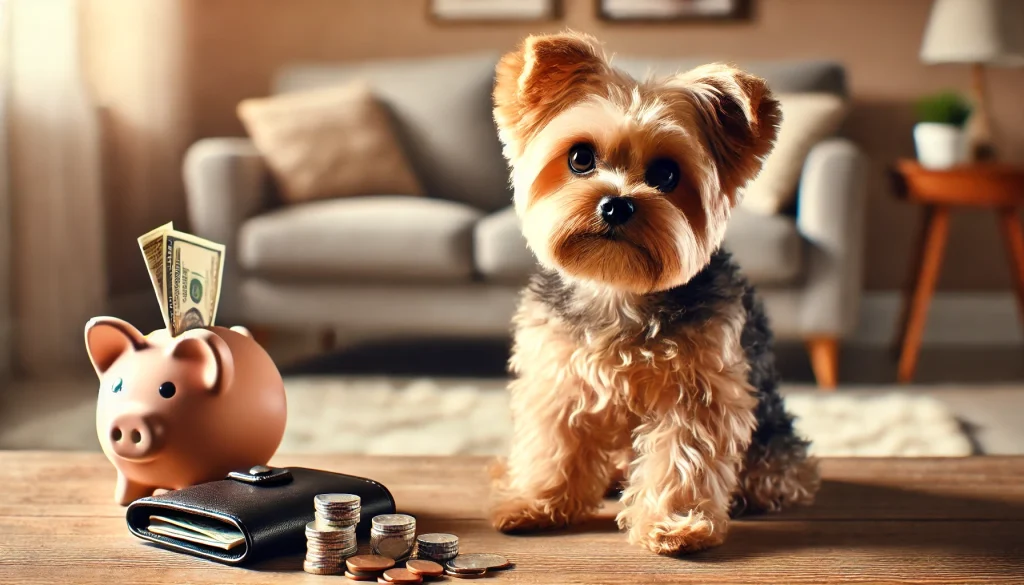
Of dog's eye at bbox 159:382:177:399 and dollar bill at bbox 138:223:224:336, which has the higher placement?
dollar bill at bbox 138:223:224:336

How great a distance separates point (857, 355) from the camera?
4496 mm

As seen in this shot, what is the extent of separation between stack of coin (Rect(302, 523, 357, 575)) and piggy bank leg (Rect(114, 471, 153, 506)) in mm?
337

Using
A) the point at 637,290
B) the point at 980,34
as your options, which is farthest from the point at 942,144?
the point at 637,290

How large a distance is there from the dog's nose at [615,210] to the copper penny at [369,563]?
49 centimetres

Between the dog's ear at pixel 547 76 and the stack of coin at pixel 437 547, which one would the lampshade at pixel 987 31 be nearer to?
the dog's ear at pixel 547 76

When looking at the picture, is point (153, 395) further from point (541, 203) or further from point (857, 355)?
point (857, 355)

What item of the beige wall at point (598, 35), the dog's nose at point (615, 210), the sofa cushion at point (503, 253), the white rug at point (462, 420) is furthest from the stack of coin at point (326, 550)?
the beige wall at point (598, 35)

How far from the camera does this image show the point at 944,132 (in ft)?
12.9

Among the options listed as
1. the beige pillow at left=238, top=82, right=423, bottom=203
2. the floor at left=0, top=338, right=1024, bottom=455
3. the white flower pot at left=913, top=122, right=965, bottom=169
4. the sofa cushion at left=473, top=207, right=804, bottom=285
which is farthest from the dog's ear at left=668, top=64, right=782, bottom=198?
the white flower pot at left=913, top=122, right=965, bottom=169

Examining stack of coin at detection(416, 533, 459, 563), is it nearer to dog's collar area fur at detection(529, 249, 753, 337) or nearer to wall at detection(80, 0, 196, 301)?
dog's collar area fur at detection(529, 249, 753, 337)

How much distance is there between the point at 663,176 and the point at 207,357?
0.64 meters

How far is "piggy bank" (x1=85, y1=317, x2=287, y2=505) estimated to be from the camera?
1.32m

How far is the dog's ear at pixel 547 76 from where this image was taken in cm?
137

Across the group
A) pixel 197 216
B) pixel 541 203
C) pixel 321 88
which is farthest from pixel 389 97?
pixel 541 203
